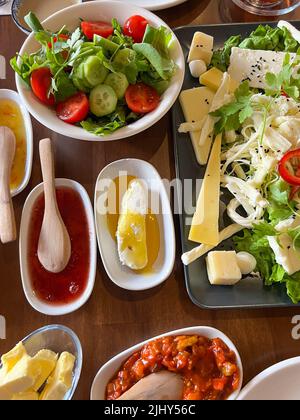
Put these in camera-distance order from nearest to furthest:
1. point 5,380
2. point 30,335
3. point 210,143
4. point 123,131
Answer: point 5,380 → point 30,335 → point 123,131 → point 210,143

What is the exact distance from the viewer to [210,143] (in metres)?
1.57

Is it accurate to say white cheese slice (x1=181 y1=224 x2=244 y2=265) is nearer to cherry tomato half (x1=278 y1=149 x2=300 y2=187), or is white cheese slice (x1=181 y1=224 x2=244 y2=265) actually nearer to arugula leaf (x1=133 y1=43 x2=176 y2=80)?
cherry tomato half (x1=278 y1=149 x2=300 y2=187)

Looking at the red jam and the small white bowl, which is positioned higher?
the red jam

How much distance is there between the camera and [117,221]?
1479 mm

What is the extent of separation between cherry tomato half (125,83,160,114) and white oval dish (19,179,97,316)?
31 centimetres

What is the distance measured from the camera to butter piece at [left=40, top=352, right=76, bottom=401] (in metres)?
1.23

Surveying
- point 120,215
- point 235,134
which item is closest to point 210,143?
point 235,134

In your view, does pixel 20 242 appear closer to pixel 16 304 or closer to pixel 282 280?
pixel 16 304

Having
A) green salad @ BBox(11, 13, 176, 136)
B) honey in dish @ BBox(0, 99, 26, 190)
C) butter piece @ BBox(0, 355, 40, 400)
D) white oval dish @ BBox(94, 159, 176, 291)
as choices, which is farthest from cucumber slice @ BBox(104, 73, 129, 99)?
butter piece @ BBox(0, 355, 40, 400)

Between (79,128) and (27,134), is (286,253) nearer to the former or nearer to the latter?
(79,128)

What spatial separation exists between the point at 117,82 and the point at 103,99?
7cm

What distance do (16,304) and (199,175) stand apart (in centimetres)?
70
